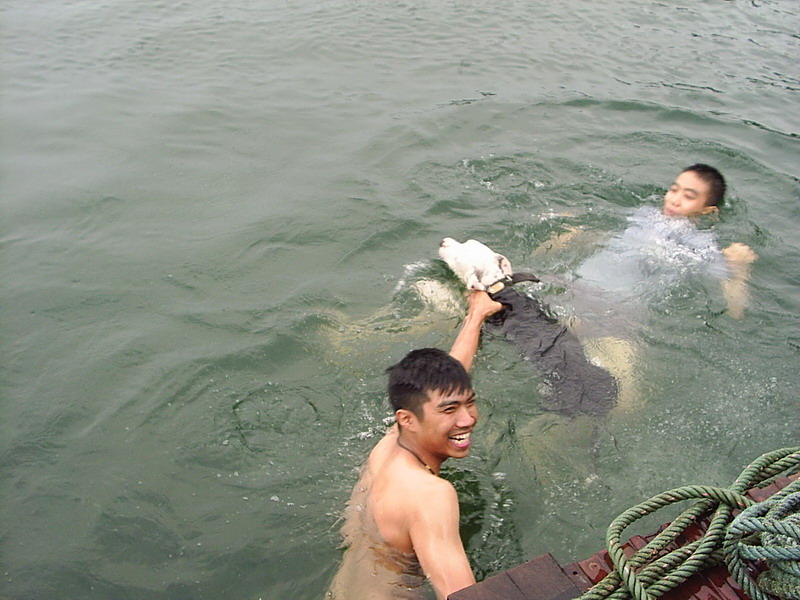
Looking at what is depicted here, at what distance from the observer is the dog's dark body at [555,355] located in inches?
166

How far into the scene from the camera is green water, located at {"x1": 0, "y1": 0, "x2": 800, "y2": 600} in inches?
147

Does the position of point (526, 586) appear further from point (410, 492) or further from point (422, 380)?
point (422, 380)

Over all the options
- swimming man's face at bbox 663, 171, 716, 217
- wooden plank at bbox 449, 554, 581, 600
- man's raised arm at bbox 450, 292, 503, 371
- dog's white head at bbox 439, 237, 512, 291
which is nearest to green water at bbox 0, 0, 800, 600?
man's raised arm at bbox 450, 292, 503, 371

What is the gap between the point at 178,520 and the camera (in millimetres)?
3676

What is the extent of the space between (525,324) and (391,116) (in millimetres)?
4031

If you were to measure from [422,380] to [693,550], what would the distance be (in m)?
1.36

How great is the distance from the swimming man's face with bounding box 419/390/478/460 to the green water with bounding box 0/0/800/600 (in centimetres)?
68

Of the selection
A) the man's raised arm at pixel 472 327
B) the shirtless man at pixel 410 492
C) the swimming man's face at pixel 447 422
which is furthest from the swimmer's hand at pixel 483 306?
the swimming man's face at pixel 447 422

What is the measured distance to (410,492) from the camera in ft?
9.68

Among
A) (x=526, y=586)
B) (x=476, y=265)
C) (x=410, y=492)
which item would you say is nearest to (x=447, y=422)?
(x=410, y=492)

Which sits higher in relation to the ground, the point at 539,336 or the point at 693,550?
the point at 693,550

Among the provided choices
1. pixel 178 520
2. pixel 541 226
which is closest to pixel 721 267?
pixel 541 226

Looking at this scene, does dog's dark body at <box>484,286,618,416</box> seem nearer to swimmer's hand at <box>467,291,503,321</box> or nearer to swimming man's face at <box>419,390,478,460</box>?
swimmer's hand at <box>467,291,503,321</box>

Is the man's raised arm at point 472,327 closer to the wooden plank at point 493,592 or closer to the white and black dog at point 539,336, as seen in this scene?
the white and black dog at point 539,336
